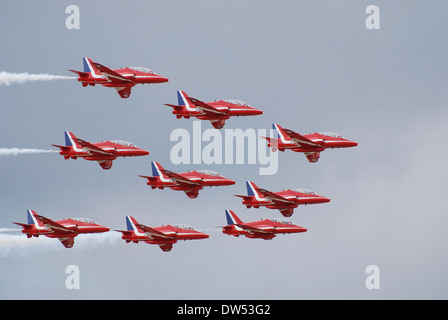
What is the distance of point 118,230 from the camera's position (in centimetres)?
19925
